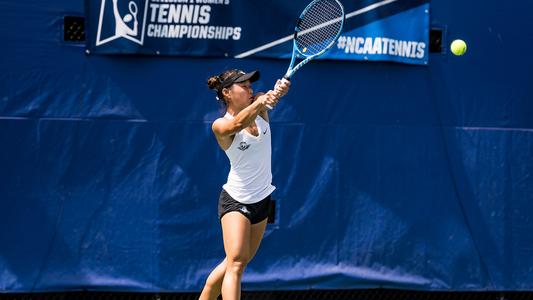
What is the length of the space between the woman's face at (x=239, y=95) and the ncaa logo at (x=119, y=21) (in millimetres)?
1324

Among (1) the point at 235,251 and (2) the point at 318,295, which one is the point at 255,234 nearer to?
(1) the point at 235,251

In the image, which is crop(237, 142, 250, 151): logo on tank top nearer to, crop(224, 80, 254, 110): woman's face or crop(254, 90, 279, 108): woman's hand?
crop(224, 80, 254, 110): woman's face

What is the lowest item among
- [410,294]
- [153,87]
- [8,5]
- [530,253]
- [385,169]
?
[410,294]

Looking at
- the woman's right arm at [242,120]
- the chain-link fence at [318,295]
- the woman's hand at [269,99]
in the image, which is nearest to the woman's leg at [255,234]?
the woman's right arm at [242,120]

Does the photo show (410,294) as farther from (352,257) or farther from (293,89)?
(293,89)

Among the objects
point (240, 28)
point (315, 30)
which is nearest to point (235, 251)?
point (315, 30)

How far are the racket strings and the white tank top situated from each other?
1.81 feet

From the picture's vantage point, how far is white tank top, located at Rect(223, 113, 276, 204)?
513cm

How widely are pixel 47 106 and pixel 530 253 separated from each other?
3.67 meters

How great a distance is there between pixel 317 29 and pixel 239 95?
67cm

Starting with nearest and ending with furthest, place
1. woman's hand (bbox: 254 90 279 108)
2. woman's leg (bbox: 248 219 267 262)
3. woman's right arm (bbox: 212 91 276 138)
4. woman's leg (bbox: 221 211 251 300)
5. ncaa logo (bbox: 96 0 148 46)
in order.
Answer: woman's hand (bbox: 254 90 279 108) → woman's right arm (bbox: 212 91 276 138) → woman's leg (bbox: 221 211 251 300) → woman's leg (bbox: 248 219 267 262) → ncaa logo (bbox: 96 0 148 46)

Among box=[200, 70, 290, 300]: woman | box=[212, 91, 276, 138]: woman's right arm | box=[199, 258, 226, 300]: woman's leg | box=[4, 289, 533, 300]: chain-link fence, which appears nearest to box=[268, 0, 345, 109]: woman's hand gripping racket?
box=[200, 70, 290, 300]: woman

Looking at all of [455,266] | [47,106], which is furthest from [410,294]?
[47,106]

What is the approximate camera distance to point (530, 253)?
674 cm
